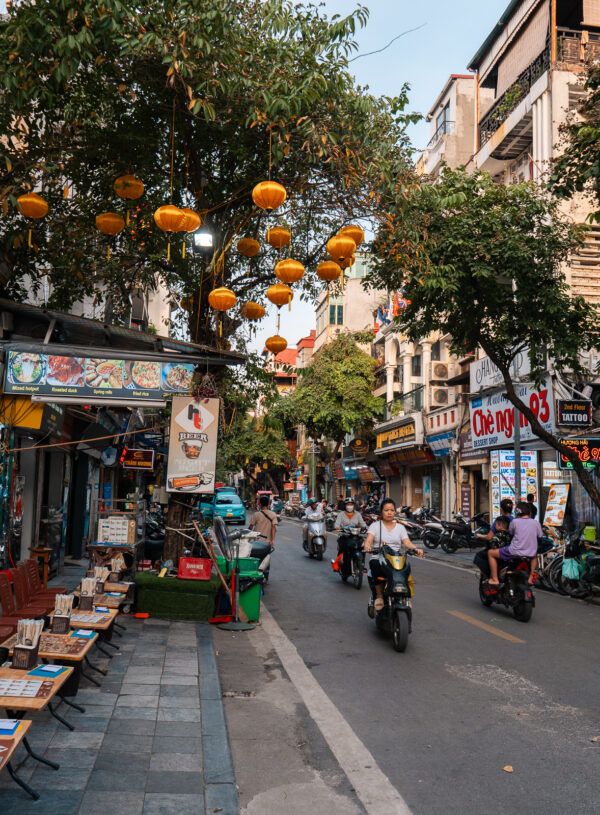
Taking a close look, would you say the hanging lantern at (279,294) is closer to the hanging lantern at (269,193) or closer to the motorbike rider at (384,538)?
the hanging lantern at (269,193)

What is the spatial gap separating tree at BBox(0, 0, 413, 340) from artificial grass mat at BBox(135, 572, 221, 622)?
12.4 ft

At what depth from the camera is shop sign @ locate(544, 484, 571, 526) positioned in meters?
18.2

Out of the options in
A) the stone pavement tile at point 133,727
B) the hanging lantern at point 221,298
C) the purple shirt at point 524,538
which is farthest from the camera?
the purple shirt at point 524,538

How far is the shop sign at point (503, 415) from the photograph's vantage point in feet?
67.8

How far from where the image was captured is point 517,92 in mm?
19734

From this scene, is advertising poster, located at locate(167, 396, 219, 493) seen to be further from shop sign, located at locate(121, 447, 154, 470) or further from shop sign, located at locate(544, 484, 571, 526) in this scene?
shop sign, located at locate(544, 484, 571, 526)

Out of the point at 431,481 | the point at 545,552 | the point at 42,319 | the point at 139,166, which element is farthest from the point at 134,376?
the point at 431,481

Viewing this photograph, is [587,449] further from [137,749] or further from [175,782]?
[175,782]

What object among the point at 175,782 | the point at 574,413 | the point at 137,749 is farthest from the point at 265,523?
the point at 175,782

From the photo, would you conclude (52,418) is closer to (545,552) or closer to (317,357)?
(545,552)

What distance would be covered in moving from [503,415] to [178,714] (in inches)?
785

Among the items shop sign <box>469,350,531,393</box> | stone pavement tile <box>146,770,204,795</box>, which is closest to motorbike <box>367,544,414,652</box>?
stone pavement tile <box>146,770,204,795</box>

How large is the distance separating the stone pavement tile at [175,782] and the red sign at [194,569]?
5371 mm

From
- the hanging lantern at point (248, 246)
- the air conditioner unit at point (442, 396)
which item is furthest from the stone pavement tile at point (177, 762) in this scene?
the air conditioner unit at point (442, 396)
